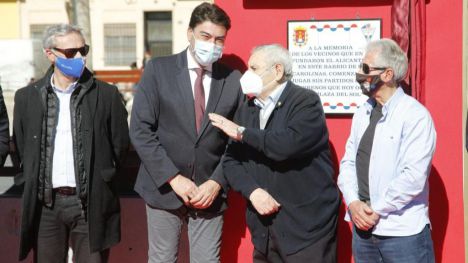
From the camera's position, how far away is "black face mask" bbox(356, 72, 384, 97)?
127 inches

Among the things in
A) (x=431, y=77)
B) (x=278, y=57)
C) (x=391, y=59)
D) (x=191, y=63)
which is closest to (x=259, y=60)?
(x=278, y=57)

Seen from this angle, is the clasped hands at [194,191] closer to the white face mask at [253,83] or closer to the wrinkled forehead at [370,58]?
the white face mask at [253,83]

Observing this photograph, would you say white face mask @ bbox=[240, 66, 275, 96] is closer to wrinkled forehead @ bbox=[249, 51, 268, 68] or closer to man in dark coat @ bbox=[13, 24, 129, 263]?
wrinkled forehead @ bbox=[249, 51, 268, 68]

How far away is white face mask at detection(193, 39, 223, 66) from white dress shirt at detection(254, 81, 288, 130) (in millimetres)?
344

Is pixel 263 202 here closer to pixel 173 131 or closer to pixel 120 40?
pixel 173 131

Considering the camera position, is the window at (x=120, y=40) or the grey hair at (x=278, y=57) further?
the window at (x=120, y=40)

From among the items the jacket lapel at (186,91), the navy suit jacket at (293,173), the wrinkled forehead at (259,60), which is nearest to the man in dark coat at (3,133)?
the jacket lapel at (186,91)

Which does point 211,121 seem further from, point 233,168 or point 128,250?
point 128,250

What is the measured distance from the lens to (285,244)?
130 inches

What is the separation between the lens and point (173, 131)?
3582mm

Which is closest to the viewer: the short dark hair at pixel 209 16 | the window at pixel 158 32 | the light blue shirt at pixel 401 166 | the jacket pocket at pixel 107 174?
the light blue shirt at pixel 401 166

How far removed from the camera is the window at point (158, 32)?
25906mm

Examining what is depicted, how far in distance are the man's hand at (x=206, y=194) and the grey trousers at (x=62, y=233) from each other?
27.1 inches

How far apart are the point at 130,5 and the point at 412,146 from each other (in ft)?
77.1
